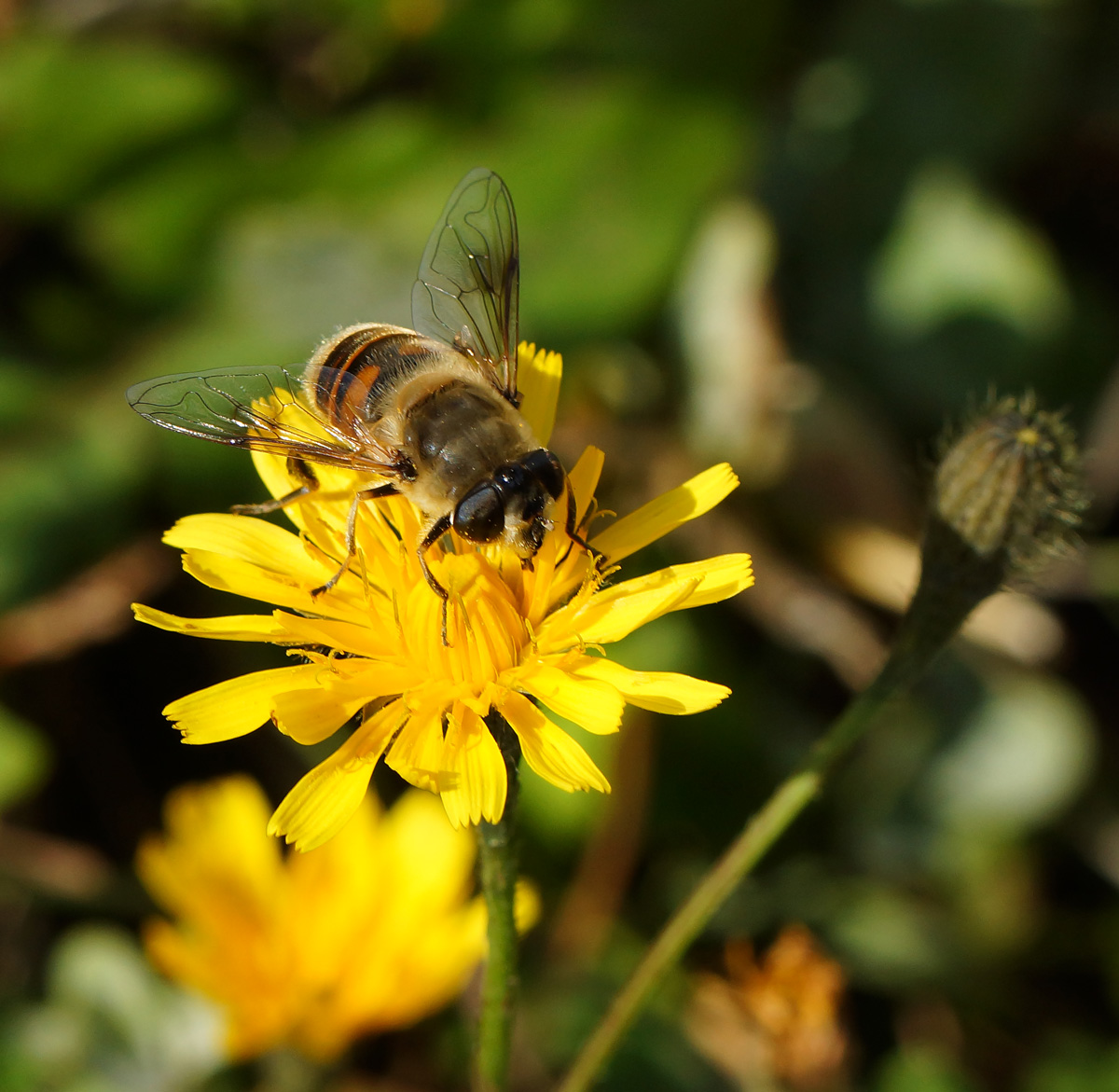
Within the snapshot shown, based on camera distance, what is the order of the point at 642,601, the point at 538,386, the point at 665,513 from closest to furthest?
the point at 642,601
the point at 665,513
the point at 538,386

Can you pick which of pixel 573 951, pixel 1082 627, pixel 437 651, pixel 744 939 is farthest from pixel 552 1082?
pixel 1082 627

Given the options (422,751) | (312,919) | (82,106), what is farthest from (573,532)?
(82,106)

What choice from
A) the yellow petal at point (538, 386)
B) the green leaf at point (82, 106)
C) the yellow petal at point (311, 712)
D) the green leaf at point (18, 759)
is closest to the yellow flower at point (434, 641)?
the yellow petal at point (311, 712)

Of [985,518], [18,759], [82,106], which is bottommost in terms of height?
[18,759]

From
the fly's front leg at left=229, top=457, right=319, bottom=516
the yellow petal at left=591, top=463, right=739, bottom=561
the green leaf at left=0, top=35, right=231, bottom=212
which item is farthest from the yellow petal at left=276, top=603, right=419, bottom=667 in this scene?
the green leaf at left=0, top=35, right=231, bottom=212

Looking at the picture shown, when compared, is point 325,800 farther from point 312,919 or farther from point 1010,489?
point 312,919

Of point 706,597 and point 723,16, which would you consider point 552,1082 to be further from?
point 723,16

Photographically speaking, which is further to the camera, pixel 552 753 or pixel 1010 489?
pixel 1010 489

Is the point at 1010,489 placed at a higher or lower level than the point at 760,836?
higher

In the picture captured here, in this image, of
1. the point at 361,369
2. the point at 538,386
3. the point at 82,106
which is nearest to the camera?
the point at 361,369
